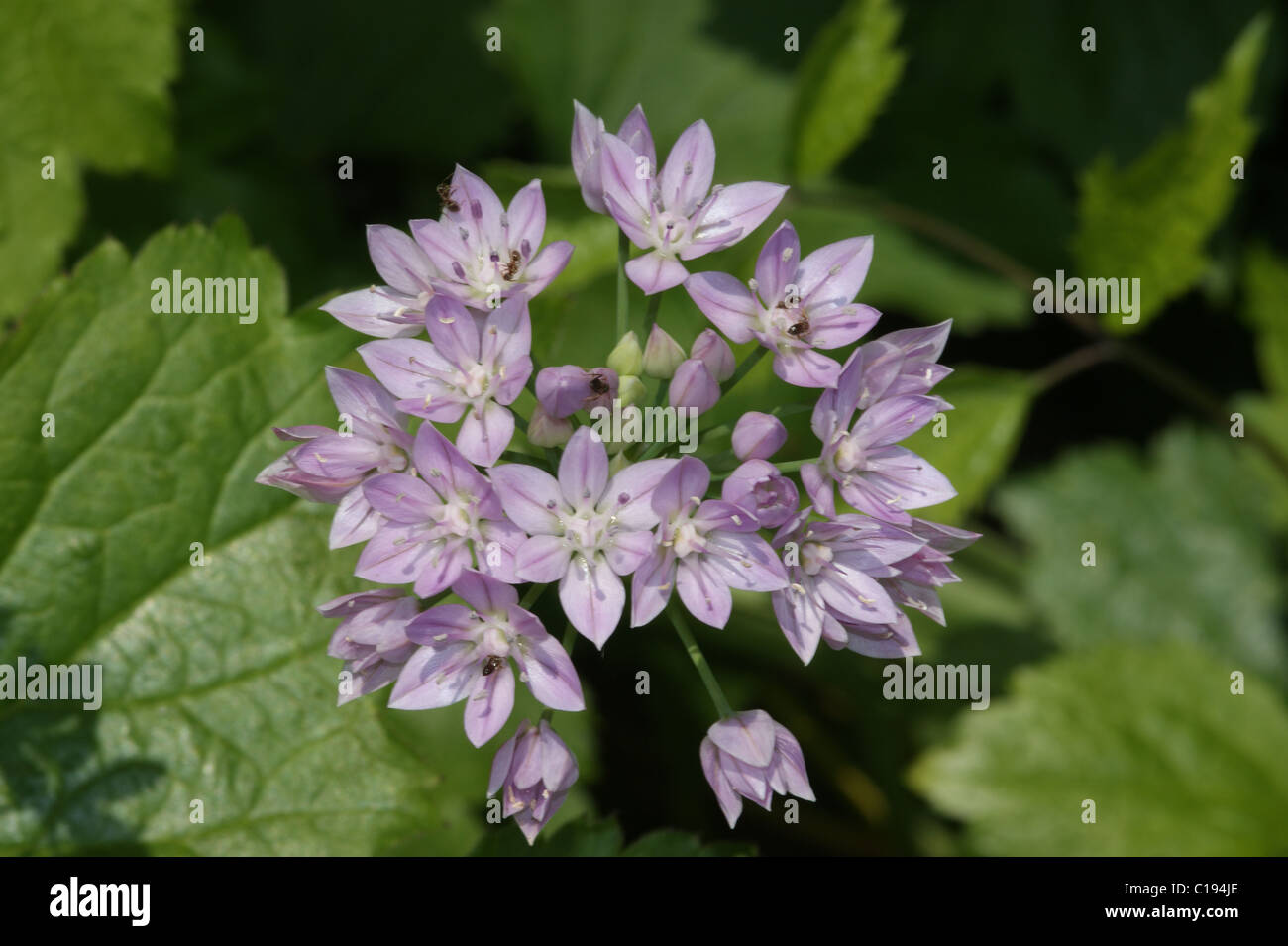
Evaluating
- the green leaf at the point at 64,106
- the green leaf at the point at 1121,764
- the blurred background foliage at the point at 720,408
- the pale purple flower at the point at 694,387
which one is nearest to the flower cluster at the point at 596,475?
the pale purple flower at the point at 694,387

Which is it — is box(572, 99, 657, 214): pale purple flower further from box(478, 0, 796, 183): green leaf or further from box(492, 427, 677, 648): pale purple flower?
box(478, 0, 796, 183): green leaf

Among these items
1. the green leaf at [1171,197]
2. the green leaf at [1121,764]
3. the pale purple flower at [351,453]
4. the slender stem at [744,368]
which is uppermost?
the green leaf at [1171,197]

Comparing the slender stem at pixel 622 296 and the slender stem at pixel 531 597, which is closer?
the slender stem at pixel 531 597

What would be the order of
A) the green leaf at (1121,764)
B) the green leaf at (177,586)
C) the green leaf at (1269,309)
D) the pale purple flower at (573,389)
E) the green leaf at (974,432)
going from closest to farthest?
the pale purple flower at (573,389), the green leaf at (177,586), the green leaf at (974,432), the green leaf at (1121,764), the green leaf at (1269,309)

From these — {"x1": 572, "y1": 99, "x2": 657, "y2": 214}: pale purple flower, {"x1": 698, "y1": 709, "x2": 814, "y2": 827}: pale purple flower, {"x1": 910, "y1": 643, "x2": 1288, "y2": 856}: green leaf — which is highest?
{"x1": 572, "y1": 99, "x2": 657, "y2": 214}: pale purple flower

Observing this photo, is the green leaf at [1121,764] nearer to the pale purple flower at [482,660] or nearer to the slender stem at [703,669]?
the slender stem at [703,669]

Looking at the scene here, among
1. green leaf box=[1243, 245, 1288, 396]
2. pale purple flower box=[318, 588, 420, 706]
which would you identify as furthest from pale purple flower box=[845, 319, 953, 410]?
green leaf box=[1243, 245, 1288, 396]

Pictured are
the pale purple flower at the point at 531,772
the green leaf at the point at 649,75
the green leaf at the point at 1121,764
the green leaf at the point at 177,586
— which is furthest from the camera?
the green leaf at the point at 649,75
